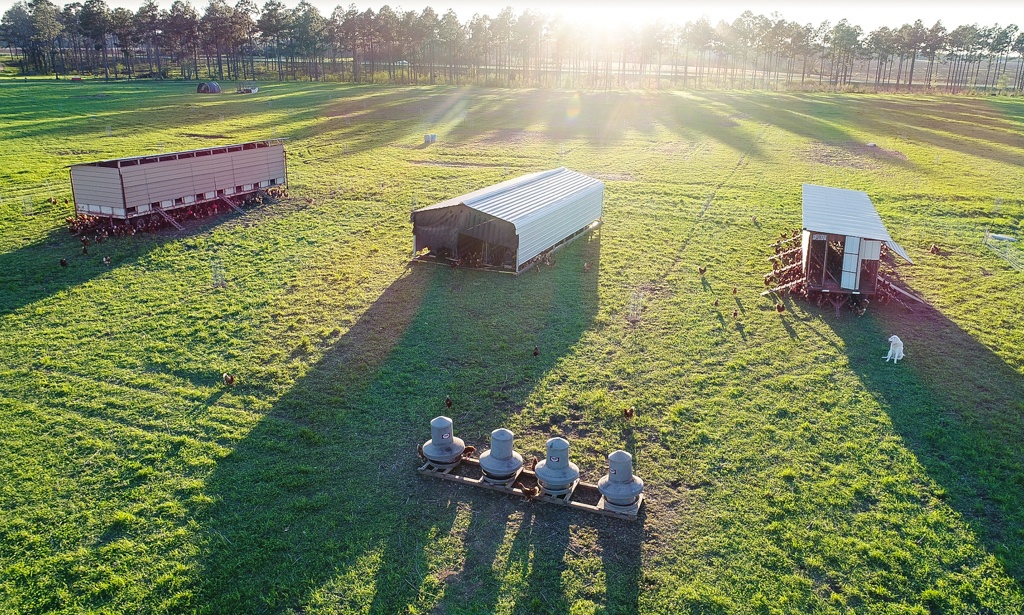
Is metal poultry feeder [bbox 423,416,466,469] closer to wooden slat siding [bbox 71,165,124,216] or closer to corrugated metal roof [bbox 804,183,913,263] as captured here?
corrugated metal roof [bbox 804,183,913,263]

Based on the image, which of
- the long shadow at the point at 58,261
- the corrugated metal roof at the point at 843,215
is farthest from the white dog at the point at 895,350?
the long shadow at the point at 58,261

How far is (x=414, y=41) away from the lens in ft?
374

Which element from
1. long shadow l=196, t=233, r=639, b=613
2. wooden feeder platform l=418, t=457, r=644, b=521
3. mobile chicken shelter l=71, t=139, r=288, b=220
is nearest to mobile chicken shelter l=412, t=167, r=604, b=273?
long shadow l=196, t=233, r=639, b=613

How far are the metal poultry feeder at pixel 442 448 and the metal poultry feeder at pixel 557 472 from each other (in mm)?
1630

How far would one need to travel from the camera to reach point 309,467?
12359 millimetres

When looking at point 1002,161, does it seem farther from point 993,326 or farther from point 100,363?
point 100,363

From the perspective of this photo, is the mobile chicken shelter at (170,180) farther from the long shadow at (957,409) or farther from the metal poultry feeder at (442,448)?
the long shadow at (957,409)

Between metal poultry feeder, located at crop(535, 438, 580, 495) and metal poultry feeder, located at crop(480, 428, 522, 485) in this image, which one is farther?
metal poultry feeder, located at crop(480, 428, 522, 485)

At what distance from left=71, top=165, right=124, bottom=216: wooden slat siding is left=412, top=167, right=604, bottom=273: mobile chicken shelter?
461 inches

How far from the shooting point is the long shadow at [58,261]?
20.6m

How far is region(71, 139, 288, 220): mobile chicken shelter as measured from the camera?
2566 cm

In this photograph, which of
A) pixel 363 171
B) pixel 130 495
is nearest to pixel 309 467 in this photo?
pixel 130 495

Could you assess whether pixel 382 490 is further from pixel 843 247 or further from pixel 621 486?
pixel 843 247

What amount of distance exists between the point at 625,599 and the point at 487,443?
467 centimetres
